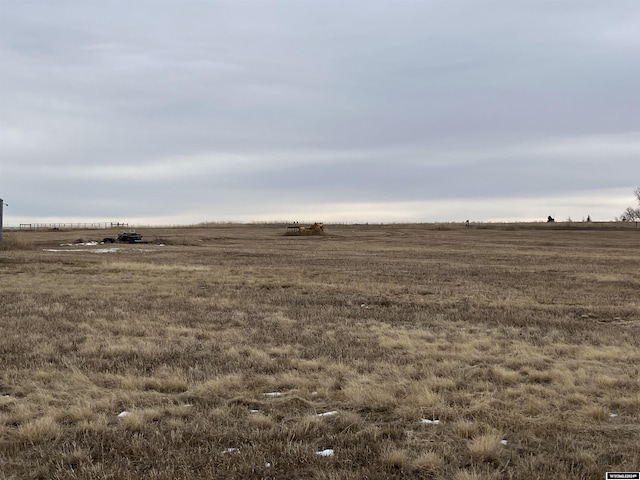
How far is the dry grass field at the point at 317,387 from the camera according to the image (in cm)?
476

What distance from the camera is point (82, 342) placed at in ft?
32.0

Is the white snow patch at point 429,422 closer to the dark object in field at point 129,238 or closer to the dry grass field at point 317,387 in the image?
the dry grass field at point 317,387

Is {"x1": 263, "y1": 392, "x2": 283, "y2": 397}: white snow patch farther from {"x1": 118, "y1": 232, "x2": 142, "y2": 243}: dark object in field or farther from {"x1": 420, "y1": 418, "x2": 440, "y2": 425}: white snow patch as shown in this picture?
{"x1": 118, "y1": 232, "x2": 142, "y2": 243}: dark object in field

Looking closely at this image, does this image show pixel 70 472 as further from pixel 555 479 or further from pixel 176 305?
pixel 176 305

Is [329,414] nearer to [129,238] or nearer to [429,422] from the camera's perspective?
[429,422]

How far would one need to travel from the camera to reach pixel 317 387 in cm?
705

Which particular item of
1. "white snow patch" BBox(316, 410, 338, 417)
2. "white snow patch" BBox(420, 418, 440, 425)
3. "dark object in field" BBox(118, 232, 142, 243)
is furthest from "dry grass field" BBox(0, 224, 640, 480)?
"dark object in field" BBox(118, 232, 142, 243)

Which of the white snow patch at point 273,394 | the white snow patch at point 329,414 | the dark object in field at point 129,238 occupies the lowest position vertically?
the white snow patch at point 273,394

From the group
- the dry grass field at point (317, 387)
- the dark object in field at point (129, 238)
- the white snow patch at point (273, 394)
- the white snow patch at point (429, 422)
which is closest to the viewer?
the dry grass field at point (317, 387)

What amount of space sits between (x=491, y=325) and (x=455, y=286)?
7087 millimetres

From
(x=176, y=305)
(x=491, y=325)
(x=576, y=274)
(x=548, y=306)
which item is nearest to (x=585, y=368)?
(x=491, y=325)

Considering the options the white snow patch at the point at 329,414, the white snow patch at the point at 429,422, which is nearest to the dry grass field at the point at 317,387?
the white snow patch at the point at 429,422

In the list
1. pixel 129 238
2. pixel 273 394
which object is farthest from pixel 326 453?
pixel 129 238

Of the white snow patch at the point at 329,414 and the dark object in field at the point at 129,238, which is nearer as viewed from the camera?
the white snow patch at the point at 329,414
